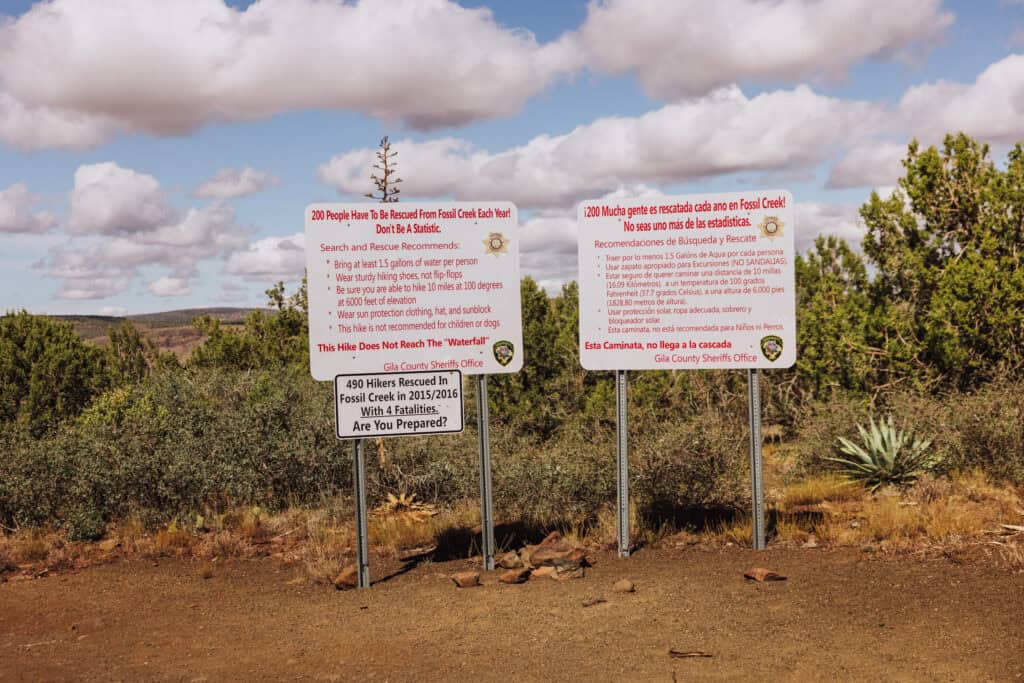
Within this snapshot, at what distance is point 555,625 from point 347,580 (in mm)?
1918

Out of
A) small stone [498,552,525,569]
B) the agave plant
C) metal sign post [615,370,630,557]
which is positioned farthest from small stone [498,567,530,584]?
the agave plant

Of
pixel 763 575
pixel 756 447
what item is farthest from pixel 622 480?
pixel 763 575

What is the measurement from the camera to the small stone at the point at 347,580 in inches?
252

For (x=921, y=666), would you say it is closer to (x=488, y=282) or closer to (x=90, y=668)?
(x=488, y=282)

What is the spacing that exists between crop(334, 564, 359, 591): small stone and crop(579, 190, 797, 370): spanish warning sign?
243cm

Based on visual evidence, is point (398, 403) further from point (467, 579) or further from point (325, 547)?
point (325, 547)

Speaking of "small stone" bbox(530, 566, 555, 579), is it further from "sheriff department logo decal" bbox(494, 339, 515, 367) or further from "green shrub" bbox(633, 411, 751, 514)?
"green shrub" bbox(633, 411, 751, 514)

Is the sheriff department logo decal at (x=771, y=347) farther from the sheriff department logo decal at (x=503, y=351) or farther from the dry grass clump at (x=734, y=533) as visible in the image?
the sheriff department logo decal at (x=503, y=351)

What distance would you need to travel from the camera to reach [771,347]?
21.8ft

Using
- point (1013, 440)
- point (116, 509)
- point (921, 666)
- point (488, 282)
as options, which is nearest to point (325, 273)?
point (488, 282)

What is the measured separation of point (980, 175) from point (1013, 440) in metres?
5.43

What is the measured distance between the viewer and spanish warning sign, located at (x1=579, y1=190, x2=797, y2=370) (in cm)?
664

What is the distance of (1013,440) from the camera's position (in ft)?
29.6

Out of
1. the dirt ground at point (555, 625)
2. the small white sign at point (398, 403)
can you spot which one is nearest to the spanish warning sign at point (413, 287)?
the small white sign at point (398, 403)
